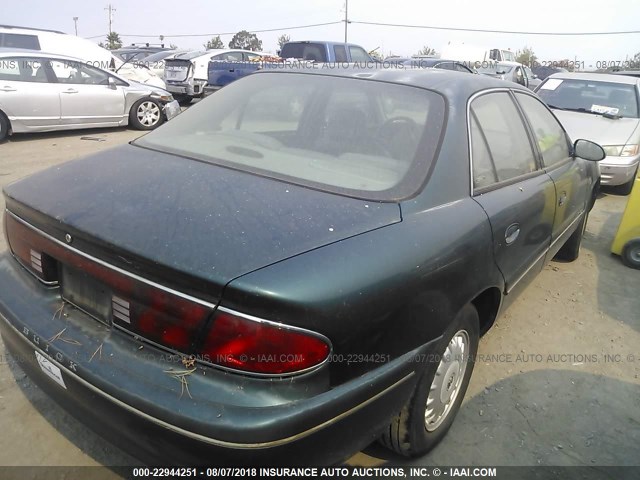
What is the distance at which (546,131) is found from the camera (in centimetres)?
338

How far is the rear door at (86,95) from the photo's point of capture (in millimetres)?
8812

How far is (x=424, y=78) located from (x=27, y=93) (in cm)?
805

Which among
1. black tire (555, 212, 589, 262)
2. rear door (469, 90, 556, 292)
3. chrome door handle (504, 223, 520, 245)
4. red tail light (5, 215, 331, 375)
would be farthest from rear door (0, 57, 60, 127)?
chrome door handle (504, 223, 520, 245)

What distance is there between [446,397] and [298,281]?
Result: 1228 mm

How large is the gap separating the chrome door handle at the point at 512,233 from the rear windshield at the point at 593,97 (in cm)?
613

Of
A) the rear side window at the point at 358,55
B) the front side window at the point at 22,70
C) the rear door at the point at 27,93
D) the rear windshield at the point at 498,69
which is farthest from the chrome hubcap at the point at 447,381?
the rear windshield at the point at 498,69

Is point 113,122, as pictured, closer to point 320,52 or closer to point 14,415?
point 320,52

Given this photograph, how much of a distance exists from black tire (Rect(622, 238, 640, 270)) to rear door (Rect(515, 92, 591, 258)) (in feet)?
3.51

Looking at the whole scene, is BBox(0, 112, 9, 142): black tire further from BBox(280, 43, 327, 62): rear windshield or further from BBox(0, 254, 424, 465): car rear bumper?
BBox(0, 254, 424, 465): car rear bumper

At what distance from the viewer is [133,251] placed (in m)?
1.60

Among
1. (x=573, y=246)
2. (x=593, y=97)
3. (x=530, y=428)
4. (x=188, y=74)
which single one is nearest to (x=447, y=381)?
(x=530, y=428)

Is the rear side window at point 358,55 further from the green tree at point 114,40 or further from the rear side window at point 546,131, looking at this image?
the green tree at point 114,40

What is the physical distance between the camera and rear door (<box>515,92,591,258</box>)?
3.19 metres

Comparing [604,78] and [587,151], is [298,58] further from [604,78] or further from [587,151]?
[587,151]
